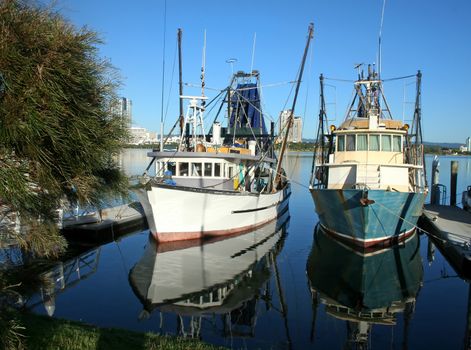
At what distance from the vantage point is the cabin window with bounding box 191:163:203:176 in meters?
20.5

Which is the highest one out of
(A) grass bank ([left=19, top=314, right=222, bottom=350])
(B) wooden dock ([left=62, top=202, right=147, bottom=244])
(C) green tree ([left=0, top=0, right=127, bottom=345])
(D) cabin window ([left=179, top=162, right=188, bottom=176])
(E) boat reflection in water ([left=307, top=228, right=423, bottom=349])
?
(C) green tree ([left=0, top=0, right=127, bottom=345])

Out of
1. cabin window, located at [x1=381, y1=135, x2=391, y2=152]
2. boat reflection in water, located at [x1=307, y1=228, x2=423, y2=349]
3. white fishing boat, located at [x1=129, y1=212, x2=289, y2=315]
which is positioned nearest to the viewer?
boat reflection in water, located at [x1=307, y1=228, x2=423, y2=349]

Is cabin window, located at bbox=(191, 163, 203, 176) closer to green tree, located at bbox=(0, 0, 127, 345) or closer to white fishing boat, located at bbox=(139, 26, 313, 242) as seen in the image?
white fishing boat, located at bbox=(139, 26, 313, 242)

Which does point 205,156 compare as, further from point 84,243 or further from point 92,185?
point 92,185

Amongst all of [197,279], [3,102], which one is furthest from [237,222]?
[3,102]

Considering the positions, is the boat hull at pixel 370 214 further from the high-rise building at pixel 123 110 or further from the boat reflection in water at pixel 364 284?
A: the high-rise building at pixel 123 110

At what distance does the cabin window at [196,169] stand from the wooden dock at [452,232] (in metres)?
10.8

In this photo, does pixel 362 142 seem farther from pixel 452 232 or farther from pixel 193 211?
pixel 193 211

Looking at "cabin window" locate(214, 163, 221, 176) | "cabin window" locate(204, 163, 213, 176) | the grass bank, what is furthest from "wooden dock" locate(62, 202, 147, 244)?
the grass bank

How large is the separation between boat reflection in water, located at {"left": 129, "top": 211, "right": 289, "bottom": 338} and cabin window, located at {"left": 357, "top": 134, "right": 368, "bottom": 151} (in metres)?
6.17

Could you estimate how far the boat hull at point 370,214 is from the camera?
1739cm

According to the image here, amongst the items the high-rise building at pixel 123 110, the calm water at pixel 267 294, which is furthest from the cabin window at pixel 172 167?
the high-rise building at pixel 123 110

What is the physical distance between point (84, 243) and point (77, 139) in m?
15.3

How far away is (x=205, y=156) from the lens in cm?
2014
